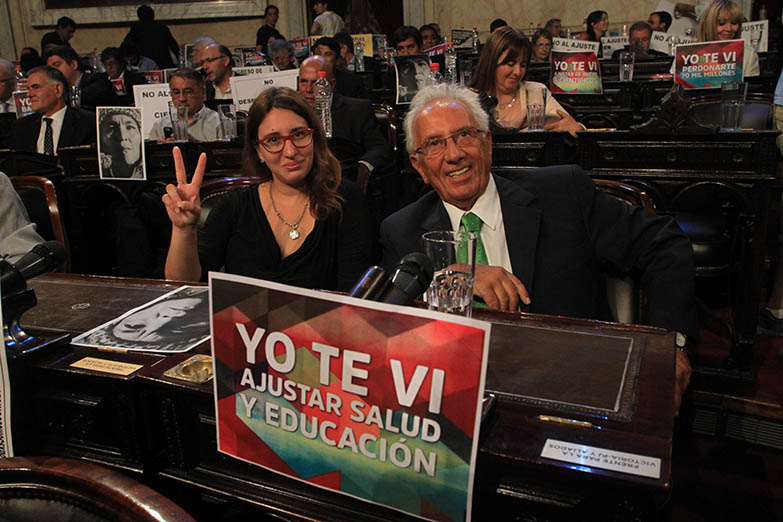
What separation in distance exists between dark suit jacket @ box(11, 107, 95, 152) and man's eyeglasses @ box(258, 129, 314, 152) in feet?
9.33

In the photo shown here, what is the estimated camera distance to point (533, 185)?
169cm

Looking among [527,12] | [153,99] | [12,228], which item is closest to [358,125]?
[153,99]

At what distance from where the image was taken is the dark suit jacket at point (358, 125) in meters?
3.89

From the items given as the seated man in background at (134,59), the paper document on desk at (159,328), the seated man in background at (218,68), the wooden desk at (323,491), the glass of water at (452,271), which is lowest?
the wooden desk at (323,491)

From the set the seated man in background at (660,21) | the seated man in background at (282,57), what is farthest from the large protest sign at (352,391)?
the seated man in background at (660,21)

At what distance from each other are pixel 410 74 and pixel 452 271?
11.4 ft

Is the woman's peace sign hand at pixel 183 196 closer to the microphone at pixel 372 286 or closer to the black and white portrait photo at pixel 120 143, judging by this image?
the microphone at pixel 372 286

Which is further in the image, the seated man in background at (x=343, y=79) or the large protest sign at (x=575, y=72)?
the seated man in background at (x=343, y=79)

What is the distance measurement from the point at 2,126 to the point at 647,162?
16.7 feet

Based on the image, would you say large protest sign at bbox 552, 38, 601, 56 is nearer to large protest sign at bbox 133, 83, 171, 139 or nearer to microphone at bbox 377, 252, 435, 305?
large protest sign at bbox 133, 83, 171, 139

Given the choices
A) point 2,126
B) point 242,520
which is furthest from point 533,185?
point 2,126

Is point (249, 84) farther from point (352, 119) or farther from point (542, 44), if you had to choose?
point (542, 44)

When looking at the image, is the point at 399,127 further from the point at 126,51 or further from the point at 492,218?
the point at 126,51

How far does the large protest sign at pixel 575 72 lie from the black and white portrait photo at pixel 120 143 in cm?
240
